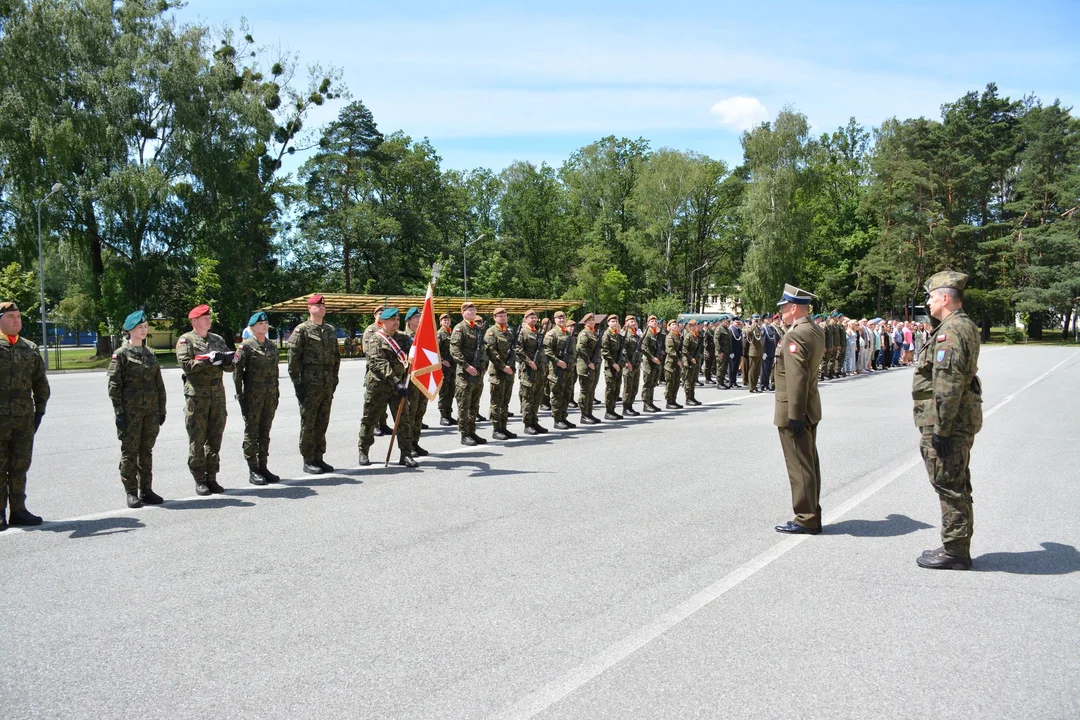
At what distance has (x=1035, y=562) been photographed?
550cm

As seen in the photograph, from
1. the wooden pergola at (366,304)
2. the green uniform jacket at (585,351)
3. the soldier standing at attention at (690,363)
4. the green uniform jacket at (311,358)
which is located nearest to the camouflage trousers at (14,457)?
the green uniform jacket at (311,358)

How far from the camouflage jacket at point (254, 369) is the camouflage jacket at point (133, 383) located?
1041mm

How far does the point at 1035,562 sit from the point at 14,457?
8.06 m

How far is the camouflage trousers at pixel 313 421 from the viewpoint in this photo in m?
8.96

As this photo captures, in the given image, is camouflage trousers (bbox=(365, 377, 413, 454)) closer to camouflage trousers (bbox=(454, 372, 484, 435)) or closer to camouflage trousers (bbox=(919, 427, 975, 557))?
camouflage trousers (bbox=(454, 372, 484, 435))

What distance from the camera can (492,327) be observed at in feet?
37.9

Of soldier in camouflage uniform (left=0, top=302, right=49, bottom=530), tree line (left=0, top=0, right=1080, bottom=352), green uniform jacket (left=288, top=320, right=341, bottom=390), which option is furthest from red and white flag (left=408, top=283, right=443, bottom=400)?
tree line (left=0, top=0, right=1080, bottom=352)

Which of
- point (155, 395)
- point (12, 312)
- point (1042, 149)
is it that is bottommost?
point (155, 395)

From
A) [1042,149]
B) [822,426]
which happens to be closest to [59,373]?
[822,426]

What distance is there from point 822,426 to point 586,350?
13.4ft

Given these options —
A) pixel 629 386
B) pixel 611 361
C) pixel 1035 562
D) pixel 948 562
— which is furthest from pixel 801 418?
pixel 629 386

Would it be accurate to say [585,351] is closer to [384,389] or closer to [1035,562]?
[384,389]

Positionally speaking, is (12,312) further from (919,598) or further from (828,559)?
(919,598)

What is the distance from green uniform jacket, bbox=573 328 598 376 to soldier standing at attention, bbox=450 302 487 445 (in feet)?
7.68
